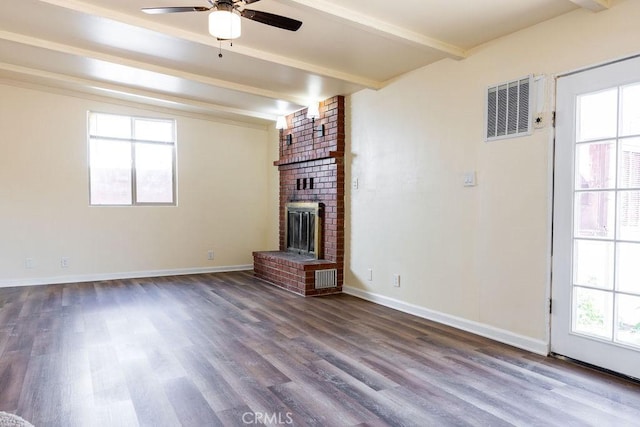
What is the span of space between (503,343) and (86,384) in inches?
121

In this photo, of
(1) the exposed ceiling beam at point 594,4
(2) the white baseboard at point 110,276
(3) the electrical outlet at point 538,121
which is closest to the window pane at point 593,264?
(3) the electrical outlet at point 538,121

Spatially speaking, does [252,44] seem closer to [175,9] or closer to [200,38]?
[200,38]

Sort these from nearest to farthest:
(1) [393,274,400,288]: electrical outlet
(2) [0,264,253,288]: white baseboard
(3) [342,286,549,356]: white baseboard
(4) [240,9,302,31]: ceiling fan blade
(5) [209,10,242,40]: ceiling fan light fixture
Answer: (5) [209,10,242,40]: ceiling fan light fixture
(4) [240,9,302,31]: ceiling fan blade
(3) [342,286,549,356]: white baseboard
(1) [393,274,400,288]: electrical outlet
(2) [0,264,253,288]: white baseboard

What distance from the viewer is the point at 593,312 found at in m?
2.77

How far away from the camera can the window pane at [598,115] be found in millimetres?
A: 2650

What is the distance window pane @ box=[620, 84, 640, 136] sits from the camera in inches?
99.7

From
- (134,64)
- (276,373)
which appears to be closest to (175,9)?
(134,64)

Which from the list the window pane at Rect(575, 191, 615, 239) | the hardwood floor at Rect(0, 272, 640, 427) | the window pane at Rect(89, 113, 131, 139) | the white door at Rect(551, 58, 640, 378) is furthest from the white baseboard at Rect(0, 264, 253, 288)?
the window pane at Rect(575, 191, 615, 239)

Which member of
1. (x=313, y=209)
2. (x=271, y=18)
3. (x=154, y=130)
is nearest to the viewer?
(x=271, y=18)

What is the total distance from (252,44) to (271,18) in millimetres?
1217

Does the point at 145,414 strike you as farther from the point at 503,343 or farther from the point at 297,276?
the point at 297,276

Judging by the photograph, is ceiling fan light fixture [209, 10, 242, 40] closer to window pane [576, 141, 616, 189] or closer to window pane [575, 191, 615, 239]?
window pane [576, 141, 616, 189]

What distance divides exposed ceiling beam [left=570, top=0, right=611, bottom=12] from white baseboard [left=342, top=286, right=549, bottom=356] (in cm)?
239

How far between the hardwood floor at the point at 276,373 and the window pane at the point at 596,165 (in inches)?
51.2
